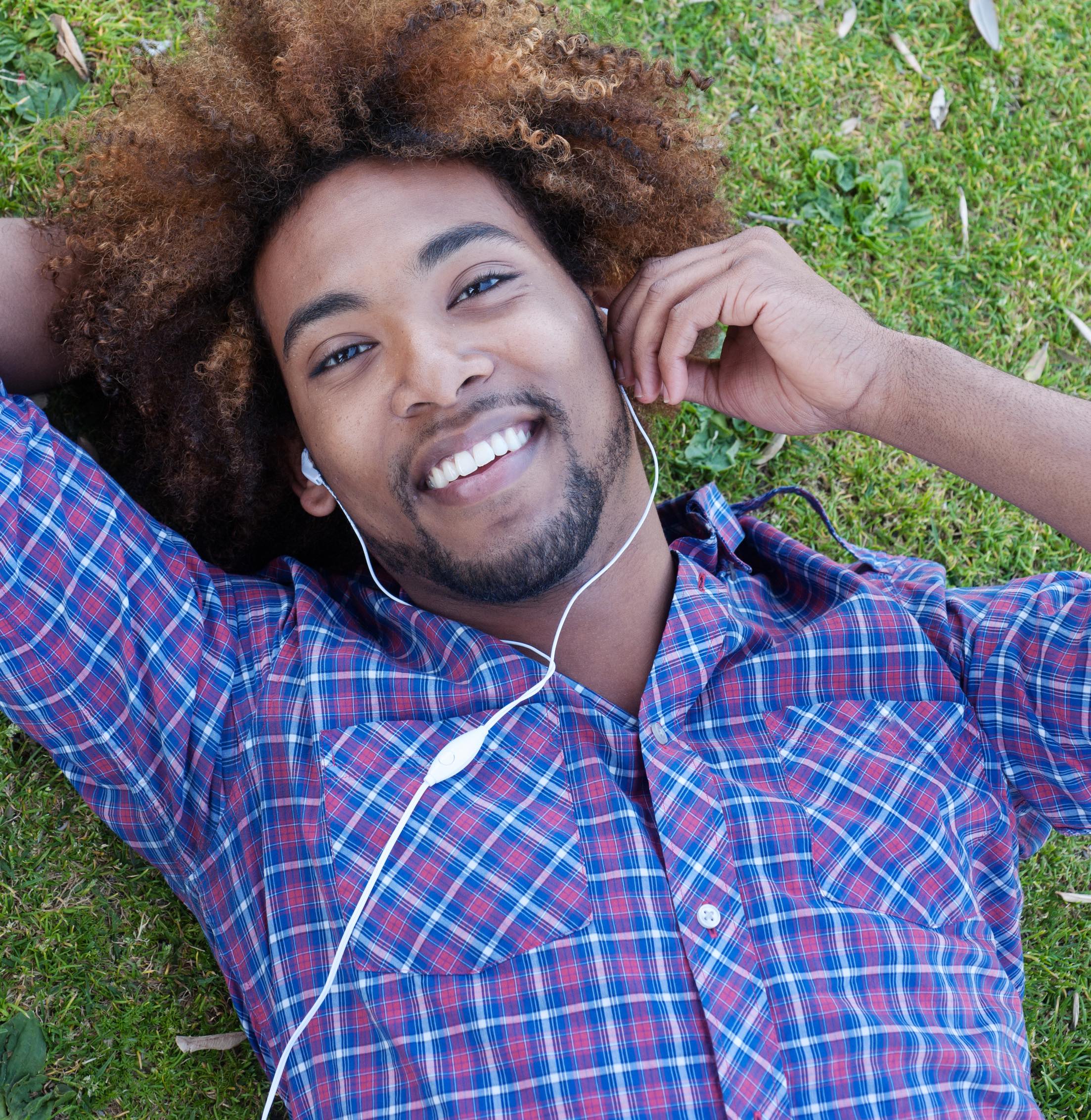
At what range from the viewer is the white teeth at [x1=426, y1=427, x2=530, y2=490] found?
2.63 m

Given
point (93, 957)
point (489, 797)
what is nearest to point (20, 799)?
point (93, 957)

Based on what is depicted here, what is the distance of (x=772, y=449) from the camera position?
3.96 meters

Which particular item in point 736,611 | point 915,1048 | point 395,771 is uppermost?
point 395,771

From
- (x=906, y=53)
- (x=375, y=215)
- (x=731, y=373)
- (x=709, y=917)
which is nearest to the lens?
(x=709, y=917)

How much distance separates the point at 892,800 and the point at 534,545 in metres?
1.15

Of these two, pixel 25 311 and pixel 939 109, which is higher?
pixel 25 311

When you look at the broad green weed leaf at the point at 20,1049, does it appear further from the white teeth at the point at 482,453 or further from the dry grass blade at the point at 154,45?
the dry grass blade at the point at 154,45

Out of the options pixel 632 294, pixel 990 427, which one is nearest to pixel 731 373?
pixel 632 294

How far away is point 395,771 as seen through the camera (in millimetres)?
2635

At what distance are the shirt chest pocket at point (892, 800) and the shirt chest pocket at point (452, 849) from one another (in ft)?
2.08

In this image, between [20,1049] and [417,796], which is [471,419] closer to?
[417,796]

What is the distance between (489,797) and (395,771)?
0.24 meters

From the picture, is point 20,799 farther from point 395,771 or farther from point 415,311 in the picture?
point 415,311

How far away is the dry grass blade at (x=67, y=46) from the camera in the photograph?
344 cm
